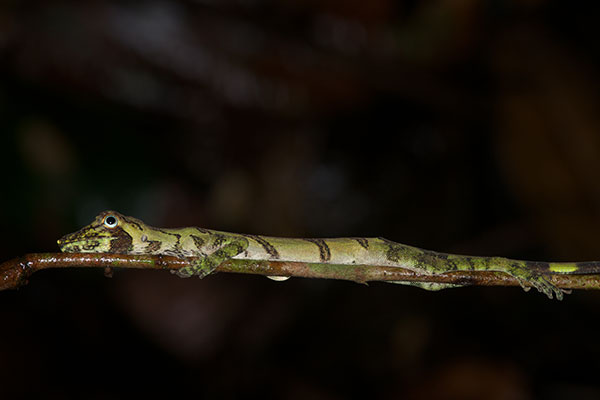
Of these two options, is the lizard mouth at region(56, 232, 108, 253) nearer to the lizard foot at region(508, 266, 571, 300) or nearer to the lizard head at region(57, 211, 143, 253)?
the lizard head at region(57, 211, 143, 253)

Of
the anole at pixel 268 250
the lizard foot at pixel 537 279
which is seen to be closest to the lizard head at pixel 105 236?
the anole at pixel 268 250

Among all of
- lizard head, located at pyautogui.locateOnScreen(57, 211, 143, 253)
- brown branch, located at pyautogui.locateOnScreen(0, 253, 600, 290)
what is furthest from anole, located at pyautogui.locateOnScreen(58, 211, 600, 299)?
brown branch, located at pyautogui.locateOnScreen(0, 253, 600, 290)

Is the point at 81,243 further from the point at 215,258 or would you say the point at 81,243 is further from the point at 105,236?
the point at 215,258

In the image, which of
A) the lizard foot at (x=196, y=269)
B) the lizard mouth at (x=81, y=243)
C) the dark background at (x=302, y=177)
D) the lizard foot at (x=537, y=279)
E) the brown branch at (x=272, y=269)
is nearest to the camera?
the brown branch at (x=272, y=269)

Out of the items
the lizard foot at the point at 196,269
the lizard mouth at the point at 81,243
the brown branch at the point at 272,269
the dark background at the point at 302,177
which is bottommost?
the brown branch at the point at 272,269

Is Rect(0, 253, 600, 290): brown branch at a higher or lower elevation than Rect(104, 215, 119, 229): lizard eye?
lower

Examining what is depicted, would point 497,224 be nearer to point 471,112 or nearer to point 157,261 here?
point 471,112

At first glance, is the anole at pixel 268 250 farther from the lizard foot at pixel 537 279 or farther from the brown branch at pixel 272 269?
the brown branch at pixel 272 269

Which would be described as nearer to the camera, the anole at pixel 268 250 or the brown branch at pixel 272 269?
the brown branch at pixel 272 269
